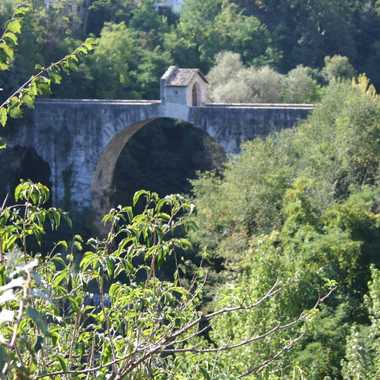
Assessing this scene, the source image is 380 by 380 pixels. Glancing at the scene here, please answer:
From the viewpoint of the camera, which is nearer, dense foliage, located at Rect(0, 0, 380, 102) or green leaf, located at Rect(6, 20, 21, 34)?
green leaf, located at Rect(6, 20, 21, 34)

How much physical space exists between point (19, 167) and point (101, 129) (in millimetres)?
2444

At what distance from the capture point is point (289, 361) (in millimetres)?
11820

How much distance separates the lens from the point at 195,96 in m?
25.5

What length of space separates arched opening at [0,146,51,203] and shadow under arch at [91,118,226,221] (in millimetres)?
1347

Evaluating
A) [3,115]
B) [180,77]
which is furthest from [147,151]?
[3,115]

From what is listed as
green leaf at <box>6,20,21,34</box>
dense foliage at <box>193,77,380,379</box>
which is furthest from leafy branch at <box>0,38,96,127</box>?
dense foliage at <box>193,77,380,379</box>

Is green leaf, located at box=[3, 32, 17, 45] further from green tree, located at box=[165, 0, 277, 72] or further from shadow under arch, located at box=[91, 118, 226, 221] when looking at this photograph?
green tree, located at box=[165, 0, 277, 72]

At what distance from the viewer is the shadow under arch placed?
26.8 m

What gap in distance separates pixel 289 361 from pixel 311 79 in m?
20.5

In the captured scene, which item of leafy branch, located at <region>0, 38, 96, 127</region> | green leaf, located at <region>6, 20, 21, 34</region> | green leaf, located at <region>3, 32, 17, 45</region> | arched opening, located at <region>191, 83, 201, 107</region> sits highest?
green leaf, located at <region>6, 20, 21, 34</region>

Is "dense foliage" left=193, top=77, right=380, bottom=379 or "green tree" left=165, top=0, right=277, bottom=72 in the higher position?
"green tree" left=165, top=0, right=277, bottom=72

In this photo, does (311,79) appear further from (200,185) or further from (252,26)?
(200,185)

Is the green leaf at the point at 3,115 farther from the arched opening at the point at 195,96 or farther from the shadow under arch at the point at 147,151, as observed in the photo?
the shadow under arch at the point at 147,151

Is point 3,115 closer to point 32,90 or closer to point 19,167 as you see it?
point 32,90
